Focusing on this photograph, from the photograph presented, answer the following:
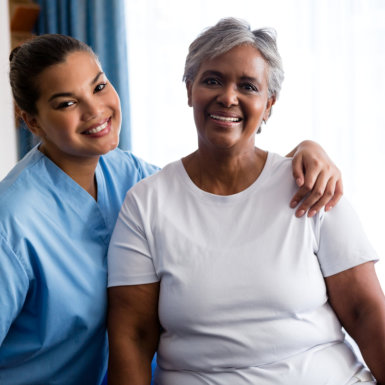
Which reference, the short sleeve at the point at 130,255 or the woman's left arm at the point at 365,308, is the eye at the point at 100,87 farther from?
the woman's left arm at the point at 365,308

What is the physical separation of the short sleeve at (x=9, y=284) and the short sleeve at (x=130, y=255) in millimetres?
217

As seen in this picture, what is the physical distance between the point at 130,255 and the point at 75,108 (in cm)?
43

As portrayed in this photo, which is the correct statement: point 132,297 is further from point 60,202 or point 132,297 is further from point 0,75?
point 0,75

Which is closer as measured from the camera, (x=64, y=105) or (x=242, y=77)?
(x=242, y=77)

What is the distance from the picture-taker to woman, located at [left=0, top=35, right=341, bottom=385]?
1.27 meters

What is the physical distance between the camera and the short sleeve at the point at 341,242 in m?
1.21

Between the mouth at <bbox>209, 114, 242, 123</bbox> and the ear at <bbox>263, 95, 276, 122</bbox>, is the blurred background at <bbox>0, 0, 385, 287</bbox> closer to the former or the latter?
the ear at <bbox>263, 95, 276, 122</bbox>

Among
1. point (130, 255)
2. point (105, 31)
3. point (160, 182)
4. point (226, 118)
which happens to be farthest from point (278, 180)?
point (105, 31)

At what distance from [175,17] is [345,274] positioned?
91.9 inches

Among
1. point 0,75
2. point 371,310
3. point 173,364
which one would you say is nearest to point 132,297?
point 173,364

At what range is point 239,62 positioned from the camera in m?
1.27

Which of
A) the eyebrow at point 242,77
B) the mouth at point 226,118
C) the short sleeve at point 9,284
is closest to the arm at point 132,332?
the short sleeve at point 9,284

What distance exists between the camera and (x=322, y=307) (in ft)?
4.13

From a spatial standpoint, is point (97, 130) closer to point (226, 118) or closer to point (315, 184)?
point (226, 118)
